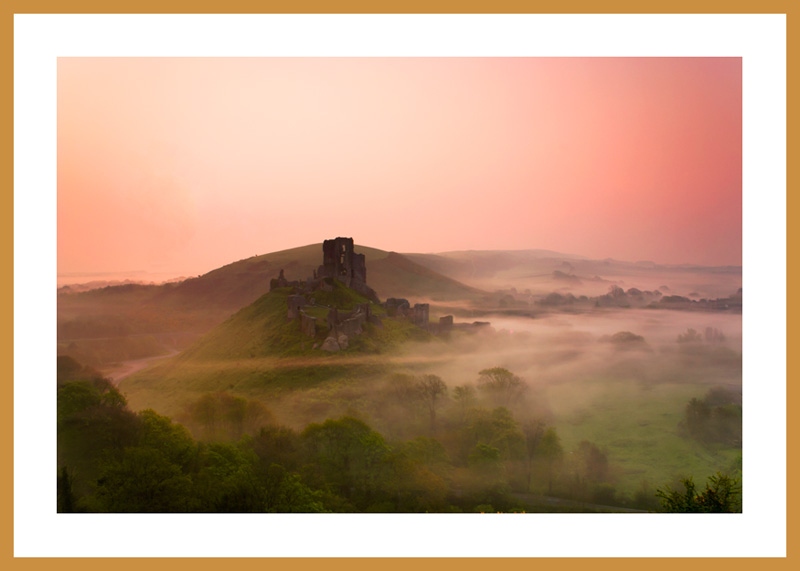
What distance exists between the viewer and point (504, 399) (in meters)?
13.8

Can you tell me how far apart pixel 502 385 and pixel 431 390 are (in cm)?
200

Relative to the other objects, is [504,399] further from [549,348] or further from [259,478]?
[259,478]

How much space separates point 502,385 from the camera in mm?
13789

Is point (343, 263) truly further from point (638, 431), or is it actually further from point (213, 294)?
point (638, 431)

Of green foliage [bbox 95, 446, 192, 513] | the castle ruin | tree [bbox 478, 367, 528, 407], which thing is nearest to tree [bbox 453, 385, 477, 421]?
tree [bbox 478, 367, 528, 407]

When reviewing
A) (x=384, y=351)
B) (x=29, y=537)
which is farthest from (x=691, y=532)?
(x=29, y=537)

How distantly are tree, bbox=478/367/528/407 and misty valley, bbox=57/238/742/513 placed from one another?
1.9 inches

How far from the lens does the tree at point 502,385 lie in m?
13.8

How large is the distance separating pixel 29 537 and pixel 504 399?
1165cm

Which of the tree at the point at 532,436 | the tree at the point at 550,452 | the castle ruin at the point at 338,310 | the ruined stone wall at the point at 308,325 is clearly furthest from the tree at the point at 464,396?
the ruined stone wall at the point at 308,325

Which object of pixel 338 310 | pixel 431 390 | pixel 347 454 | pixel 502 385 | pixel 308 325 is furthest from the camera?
pixel 338 310

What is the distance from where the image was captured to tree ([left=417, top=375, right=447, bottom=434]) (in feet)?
45.4

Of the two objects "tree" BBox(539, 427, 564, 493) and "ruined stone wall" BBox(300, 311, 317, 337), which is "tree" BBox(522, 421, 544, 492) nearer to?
"tree" BBox(539, 427, 564, 493)

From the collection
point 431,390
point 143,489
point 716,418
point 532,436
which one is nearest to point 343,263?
point 431,390
